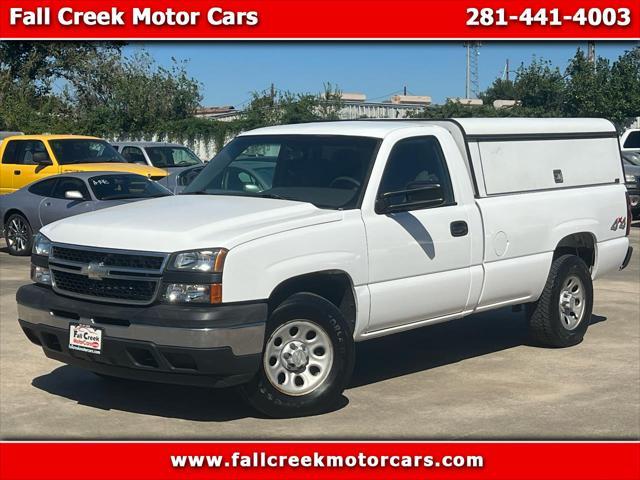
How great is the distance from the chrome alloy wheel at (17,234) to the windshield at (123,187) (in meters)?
1.48

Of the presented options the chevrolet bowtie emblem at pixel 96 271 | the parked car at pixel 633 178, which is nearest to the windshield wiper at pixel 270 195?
the chevrolet bowtie emblem at pixel 96 271

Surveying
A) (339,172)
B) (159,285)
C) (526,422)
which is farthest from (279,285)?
(526,422)

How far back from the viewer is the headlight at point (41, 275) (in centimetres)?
736

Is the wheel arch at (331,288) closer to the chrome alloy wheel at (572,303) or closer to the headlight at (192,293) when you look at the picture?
the headlight at (192,293)

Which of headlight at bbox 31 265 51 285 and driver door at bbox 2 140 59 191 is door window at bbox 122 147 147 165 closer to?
driver door at bbox 2 140 59 191

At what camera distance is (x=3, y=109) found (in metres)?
37.7

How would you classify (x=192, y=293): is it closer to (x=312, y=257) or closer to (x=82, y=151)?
(x=312, y=257)

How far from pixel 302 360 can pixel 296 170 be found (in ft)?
5.29

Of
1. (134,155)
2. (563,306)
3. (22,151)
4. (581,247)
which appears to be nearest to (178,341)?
(563,306)

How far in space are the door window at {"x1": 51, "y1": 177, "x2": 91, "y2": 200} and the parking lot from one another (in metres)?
5.54

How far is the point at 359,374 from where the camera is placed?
8.33m

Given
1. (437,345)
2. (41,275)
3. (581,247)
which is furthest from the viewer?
(581,247)

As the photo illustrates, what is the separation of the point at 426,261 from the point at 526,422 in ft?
4.92

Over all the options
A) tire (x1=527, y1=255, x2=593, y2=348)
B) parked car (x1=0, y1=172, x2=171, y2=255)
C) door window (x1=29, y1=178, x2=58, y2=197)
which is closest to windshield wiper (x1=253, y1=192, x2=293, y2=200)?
tire (x1=527, y1=255, x2=593, y2=348)
